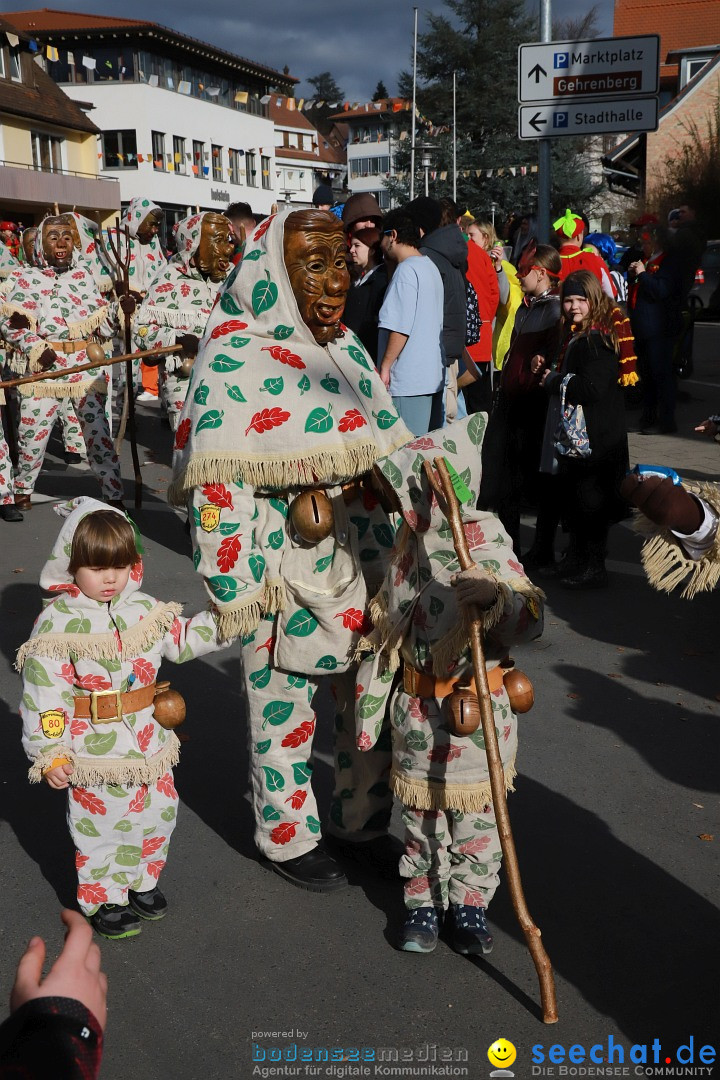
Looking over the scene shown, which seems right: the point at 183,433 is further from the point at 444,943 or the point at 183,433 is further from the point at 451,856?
the point at 444,943

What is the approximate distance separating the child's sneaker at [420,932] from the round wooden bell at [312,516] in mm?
1162

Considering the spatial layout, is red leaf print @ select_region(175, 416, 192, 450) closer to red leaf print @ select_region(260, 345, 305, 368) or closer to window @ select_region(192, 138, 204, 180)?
red leaf print @ select_region(260, 345, 305, 368)

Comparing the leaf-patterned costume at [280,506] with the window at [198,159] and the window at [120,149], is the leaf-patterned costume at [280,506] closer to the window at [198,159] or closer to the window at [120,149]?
the window at [120,149]

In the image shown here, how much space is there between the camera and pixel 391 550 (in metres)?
3.39

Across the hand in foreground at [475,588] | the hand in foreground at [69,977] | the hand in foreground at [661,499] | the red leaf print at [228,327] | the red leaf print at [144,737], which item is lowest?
the red leaf print at [144,737]

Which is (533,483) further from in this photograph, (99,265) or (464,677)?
(99,265)

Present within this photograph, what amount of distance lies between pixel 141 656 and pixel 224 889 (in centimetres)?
90

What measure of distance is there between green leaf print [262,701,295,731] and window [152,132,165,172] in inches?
1954

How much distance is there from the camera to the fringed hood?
10.5ft

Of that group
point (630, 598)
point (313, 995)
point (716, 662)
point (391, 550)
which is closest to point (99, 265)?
point (630, 598)

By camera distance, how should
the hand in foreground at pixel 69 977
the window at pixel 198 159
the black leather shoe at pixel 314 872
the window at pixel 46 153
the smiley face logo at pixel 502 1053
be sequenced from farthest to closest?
the window at pixel 198 159
the window at pixel 46 153
the black leather shoe at pixel 314 872
the smiley face logo at pixel 502 1053
the hand in foreground at pixel 69 977

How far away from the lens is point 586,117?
8547 mm

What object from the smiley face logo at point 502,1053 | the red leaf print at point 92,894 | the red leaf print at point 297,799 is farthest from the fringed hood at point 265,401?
the smiley face logo at point 502,1053

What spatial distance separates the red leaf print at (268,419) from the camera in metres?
3.20
